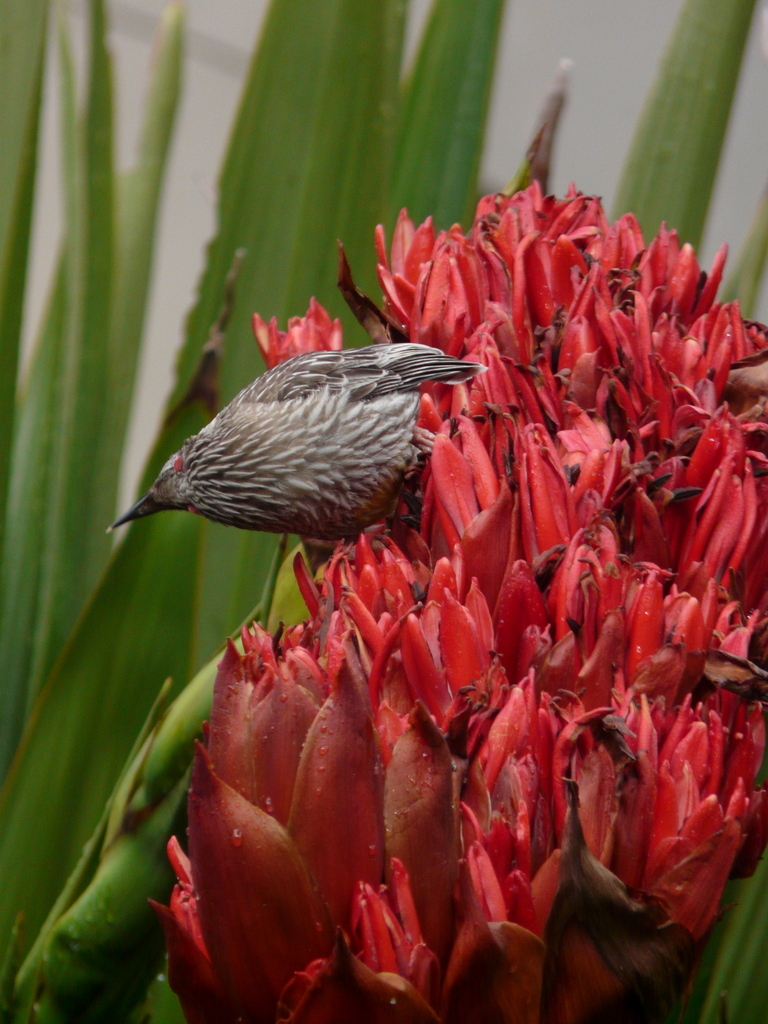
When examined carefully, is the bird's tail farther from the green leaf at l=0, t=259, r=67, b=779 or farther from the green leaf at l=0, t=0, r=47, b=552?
the green leaf at l=0, t=259, r=67, b=779

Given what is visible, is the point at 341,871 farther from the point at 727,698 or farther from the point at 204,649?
the point at 204,649

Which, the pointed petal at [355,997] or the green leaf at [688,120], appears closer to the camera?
the pointed petal at [355,997]

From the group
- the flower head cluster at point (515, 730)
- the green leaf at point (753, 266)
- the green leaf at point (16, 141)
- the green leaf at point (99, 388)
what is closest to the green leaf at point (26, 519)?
the green leaf at point (99, 388)

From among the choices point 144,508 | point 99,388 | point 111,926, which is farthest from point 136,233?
point 111,926

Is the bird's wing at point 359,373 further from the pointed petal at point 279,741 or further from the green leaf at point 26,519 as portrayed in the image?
the green leaf at point 26,519

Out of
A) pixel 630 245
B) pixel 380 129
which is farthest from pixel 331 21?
pixel 630 245

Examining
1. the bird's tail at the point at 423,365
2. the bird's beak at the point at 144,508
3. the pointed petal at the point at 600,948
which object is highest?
the bird's tail at the point at 423,365
